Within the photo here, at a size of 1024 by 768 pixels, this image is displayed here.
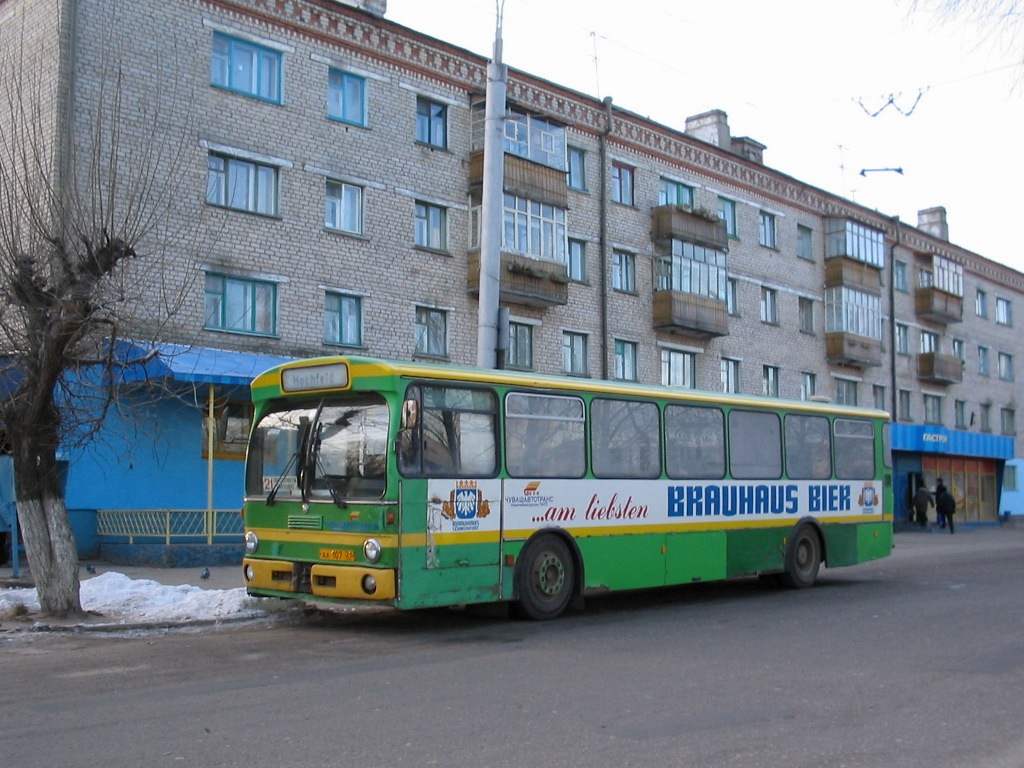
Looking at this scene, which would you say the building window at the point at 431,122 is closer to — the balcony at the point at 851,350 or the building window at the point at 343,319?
the building window at the point at 343,319

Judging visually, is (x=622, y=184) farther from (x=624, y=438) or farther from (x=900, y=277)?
(x=624, y=438)

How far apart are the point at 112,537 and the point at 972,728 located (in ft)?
55.4

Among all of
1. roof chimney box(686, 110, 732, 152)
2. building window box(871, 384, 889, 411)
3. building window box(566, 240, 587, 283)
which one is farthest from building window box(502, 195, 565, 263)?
building window box(871, 384, 889, 411)

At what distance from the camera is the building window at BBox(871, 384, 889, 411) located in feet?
148

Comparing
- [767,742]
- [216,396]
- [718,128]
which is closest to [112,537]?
[216,396]

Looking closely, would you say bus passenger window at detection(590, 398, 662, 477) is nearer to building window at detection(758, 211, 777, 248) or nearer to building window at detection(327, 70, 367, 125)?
building window at detection(327, 70, 367, 125)

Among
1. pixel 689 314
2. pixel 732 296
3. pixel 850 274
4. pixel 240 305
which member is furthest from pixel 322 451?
pixel 850 274

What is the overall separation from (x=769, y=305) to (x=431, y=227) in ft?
52.4

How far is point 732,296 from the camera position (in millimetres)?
38031

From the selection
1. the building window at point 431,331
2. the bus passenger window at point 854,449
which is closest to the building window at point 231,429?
the building window at point 431,331

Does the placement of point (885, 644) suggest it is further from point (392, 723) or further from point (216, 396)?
point (216, 396)

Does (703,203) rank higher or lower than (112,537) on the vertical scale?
higher

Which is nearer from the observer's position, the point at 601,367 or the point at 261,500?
the point at 261,500

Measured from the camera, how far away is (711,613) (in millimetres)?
13555
